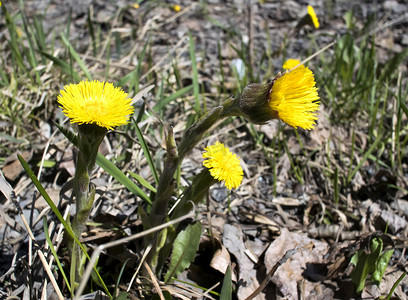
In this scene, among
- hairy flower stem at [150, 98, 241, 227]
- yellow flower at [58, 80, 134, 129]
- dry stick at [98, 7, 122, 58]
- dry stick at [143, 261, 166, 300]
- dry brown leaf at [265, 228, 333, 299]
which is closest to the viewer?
yellow flower at [58, 80, 134, 129]

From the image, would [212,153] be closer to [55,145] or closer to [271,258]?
[271,258]

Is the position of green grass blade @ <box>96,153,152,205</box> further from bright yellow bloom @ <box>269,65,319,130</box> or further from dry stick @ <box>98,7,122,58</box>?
dry stick @ <box>98,7,122,58</box>

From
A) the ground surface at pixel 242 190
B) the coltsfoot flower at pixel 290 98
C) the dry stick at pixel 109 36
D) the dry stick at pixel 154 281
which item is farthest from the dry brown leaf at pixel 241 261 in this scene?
the dry stick at pixel 109 36

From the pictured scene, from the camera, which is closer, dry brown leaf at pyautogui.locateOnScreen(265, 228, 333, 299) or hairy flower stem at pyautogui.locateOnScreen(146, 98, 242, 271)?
hairy flower stem at pyautogui.locateOnScreen(146, 98, 242, 271)

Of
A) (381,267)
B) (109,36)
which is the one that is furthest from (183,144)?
(109,36)

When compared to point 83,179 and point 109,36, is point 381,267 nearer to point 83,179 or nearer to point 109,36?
point 83,179

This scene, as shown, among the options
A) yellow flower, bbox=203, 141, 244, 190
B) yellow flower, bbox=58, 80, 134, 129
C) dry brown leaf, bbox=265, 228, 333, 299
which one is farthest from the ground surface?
yellow flower, bbox=58, 80, 134, 129

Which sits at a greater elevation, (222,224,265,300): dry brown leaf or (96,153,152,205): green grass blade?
(96,153,152,205): green grass blade

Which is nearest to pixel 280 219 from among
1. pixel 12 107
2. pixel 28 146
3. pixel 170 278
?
pixel 170 278
